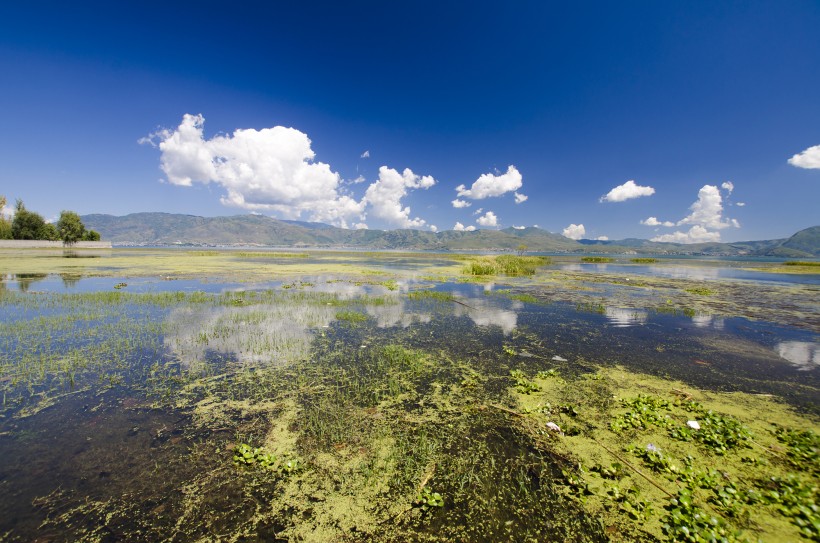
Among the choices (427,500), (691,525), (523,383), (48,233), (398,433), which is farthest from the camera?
(48,233)

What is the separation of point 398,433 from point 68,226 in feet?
436

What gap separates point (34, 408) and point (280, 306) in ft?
36.1

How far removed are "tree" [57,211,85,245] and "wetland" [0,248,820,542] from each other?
114505 millimetres

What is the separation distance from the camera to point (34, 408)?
6848 mm

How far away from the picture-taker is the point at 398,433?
6.36 m

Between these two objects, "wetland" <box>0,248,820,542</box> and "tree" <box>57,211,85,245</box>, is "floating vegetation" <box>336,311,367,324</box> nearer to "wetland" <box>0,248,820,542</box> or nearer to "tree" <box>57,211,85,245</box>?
"wetland" <box>0,248,820,542</box>

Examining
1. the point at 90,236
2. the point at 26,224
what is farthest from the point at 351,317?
the point at 90,236

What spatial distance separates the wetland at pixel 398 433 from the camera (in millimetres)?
4289

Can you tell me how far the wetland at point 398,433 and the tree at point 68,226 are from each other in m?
115

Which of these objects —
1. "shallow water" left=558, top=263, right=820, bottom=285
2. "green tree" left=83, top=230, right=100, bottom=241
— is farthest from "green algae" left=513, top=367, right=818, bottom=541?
"green tree" left=83, top=230, right=100, bottom=241

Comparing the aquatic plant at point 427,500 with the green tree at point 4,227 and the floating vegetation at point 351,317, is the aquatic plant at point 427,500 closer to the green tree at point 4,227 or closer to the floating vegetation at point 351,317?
the floating vegetation at point 351,317

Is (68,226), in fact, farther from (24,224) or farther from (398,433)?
(398,433)

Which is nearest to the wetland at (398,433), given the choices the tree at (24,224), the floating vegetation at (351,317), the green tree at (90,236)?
the floating vegetation at (351,317)

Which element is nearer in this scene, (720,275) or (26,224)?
(720,275)
